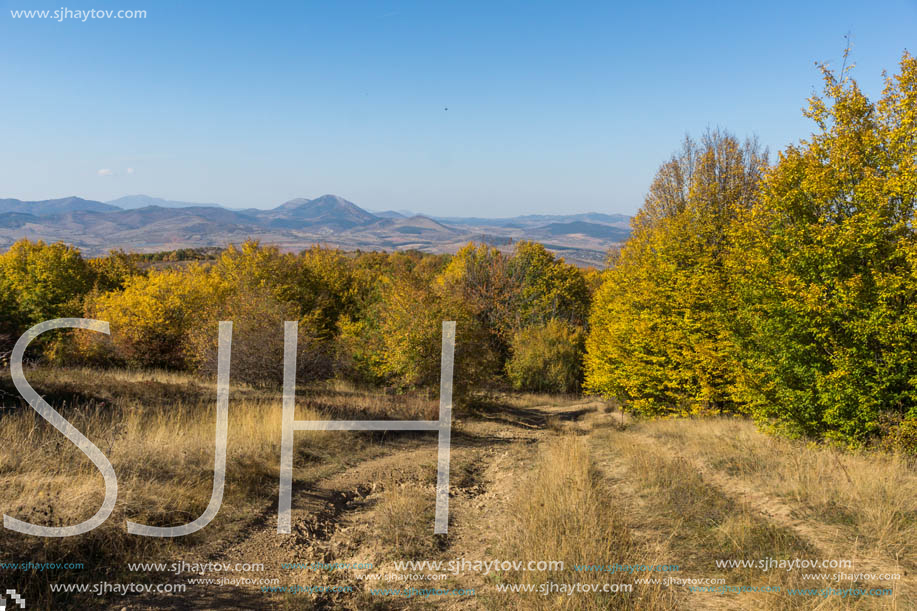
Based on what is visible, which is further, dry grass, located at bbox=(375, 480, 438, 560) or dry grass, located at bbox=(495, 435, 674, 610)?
dry grass, located at bbox=(375, 480, 438, 560)

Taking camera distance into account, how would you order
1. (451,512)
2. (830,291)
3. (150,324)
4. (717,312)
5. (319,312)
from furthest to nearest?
(319,312), (150,324), (717,312), (830,291), (451,512)

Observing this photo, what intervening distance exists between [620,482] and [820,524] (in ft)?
11.6

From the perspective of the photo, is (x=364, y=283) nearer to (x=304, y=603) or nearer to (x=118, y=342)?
(x=118, y=342)

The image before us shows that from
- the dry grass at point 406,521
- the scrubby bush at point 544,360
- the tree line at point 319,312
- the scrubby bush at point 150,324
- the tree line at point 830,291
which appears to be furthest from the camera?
the scrubby bush at point 544,360

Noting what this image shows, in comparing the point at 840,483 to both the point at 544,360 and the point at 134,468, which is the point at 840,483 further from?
the point at 544,360

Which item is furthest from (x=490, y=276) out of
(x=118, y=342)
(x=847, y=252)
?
(x=847, y=252)

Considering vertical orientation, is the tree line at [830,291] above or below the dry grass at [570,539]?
above

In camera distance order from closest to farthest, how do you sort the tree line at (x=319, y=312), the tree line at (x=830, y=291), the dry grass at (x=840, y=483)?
the dry grass at (x=840, y=483) → the tree line at (x=830, y=291) → the tree line at (x=319, y=312)

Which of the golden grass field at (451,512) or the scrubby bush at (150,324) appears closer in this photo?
the golden grass field at (451,512)

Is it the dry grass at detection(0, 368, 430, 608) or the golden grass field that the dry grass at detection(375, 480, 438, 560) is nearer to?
the golden grass field

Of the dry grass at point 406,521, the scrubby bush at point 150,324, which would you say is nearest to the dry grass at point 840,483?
the dry grass at point 406,521

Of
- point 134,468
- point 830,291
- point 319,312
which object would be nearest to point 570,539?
point 134,468

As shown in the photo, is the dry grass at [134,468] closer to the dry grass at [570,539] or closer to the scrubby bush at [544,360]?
the dry grass at [570,539]

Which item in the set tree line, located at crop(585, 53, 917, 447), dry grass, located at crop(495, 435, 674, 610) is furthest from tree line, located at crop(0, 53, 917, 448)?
dry grass, located at crop(495, 435, 674, 610)
